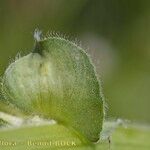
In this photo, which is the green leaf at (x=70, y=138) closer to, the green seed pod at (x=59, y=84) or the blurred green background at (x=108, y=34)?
the green seed pod at (x=59, y=84)

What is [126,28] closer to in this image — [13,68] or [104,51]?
[104,51]

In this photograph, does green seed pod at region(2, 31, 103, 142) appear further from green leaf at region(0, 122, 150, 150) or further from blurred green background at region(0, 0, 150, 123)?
blurred green background at region(0, 0, 150, 123)

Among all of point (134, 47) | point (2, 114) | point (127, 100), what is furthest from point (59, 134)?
point (134, 47)

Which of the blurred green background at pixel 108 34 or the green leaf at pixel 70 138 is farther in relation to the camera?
the blurred green background at pixel 108 34

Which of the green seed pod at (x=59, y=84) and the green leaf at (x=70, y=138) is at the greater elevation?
the green seed pod at (x=59, y=84)

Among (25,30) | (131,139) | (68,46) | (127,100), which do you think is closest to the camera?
(68,46)

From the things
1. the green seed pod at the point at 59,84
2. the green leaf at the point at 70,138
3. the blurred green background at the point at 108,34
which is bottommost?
the green leaf at the point at 70,138

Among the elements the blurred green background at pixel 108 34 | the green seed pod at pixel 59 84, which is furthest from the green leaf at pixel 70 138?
the blurred green background at pixel 108 34
